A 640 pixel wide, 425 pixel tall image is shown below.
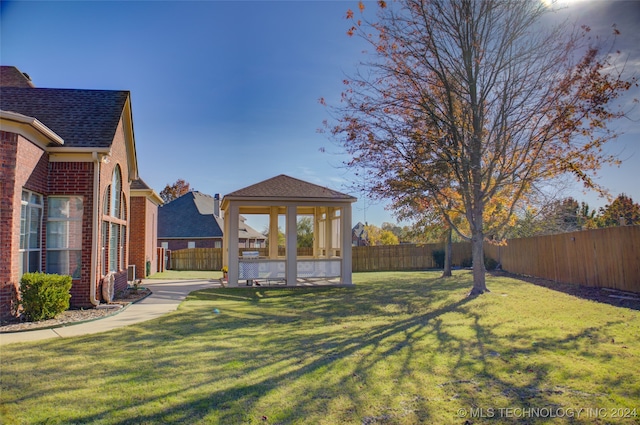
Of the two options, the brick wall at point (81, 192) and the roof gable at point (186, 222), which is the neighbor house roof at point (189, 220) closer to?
the roof gable at point (186, 222)

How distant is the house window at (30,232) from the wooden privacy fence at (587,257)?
15.2m

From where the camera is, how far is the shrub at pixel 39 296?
8375 millimetres

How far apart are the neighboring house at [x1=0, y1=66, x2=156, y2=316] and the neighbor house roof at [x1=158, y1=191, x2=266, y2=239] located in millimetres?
21478

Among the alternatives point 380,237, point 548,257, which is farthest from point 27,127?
point 380,237

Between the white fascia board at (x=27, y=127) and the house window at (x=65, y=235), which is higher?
the white fascia board at (x=27, y=127)

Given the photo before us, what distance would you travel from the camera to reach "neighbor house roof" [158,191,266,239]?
34.4 meters

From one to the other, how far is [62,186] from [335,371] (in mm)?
8441

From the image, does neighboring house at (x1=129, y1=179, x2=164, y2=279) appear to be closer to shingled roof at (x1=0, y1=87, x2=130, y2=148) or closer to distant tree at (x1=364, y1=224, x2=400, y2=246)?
shingled roof at (x1=0, y1=87, x2=130, y2=148)

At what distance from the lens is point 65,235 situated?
10.3m

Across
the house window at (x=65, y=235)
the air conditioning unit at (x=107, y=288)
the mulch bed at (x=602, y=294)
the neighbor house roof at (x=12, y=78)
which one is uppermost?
the neighbor house roof at (x=12, y=78)

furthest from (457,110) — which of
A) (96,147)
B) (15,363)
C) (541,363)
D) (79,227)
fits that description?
(15,363)

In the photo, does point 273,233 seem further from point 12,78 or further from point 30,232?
point 12,78

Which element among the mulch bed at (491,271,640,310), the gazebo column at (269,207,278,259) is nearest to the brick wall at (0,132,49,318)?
the gazebo column at (269,207,278,259)

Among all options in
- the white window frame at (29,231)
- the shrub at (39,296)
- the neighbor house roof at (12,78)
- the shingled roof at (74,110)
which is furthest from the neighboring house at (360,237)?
the shrub at (39,296)
